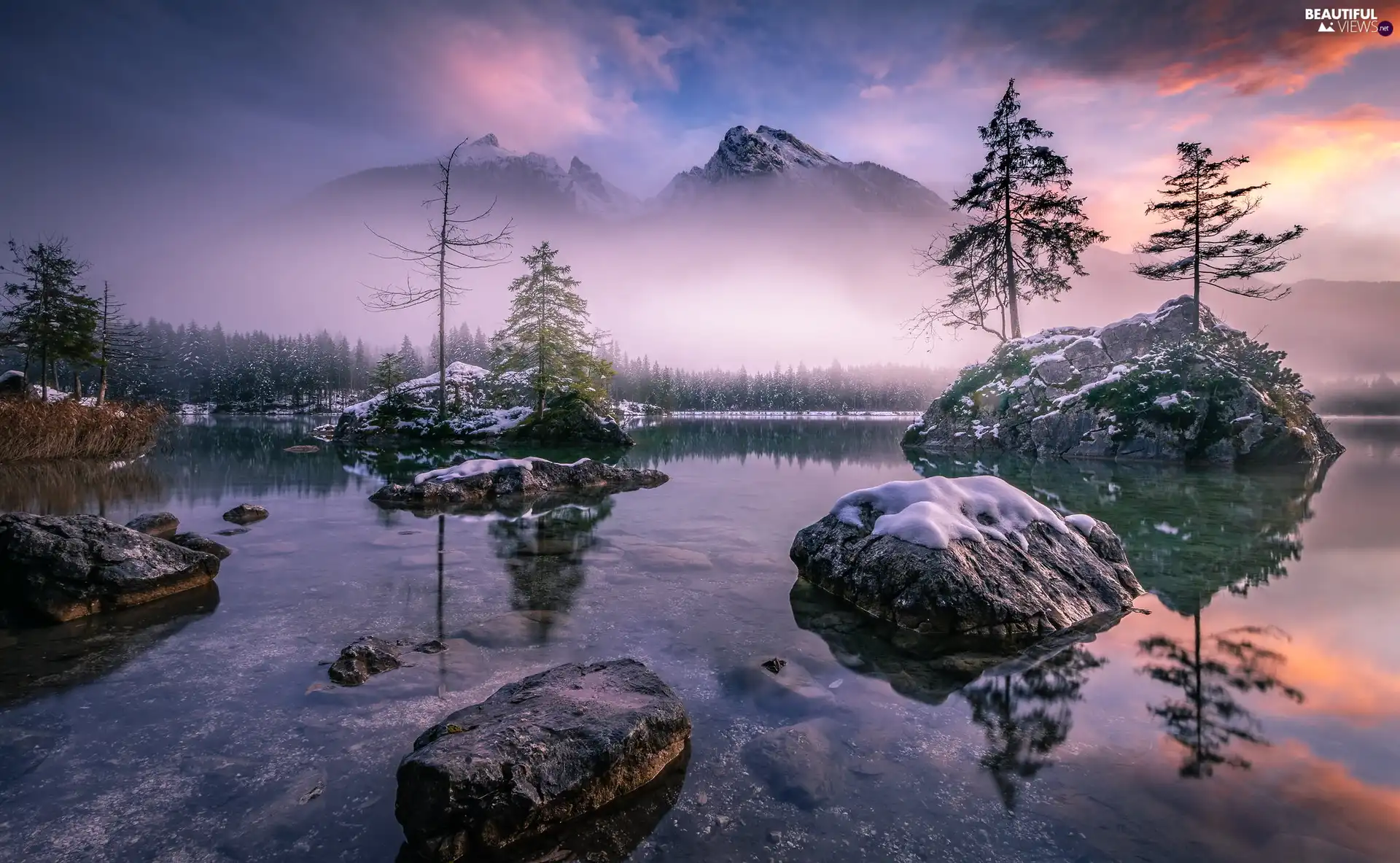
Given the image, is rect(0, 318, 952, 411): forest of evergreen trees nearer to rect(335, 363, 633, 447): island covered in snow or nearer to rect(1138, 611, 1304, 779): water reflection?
rect(335, 363, 633, 447): island covered in snow

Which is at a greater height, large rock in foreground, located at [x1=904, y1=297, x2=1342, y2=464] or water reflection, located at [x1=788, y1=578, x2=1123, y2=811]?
large rock in foreground, located at [x1=904, y1=297, x2=1342, y2=464]

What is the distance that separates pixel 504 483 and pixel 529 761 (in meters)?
11.9

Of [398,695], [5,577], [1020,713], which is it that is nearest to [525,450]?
[5,577]

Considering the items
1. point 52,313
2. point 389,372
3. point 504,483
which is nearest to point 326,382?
point 389,372

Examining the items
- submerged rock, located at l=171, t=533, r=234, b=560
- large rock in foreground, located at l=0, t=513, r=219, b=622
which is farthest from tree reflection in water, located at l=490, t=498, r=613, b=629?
large rock in foreground, located at l=0, t=513, r=219, b=622

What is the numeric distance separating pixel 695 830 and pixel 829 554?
482cm

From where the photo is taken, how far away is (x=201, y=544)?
319 inches

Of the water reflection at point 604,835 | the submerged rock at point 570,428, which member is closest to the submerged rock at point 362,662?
the water reflection at point 604,835

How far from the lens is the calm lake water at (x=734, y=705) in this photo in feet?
9.94

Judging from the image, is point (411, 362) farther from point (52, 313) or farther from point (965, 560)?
point (965, 560)

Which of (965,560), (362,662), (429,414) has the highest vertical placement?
(429,414)

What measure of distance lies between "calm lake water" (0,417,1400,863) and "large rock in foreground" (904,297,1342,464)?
17.2 m

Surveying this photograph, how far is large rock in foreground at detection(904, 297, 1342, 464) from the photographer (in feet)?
76.3

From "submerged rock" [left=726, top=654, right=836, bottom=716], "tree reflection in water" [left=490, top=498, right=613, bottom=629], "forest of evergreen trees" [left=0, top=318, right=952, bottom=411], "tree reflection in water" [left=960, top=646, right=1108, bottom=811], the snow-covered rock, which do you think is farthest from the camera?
"forest of evergreen trees" [left=0, top=318, right=952, bottom=411]
